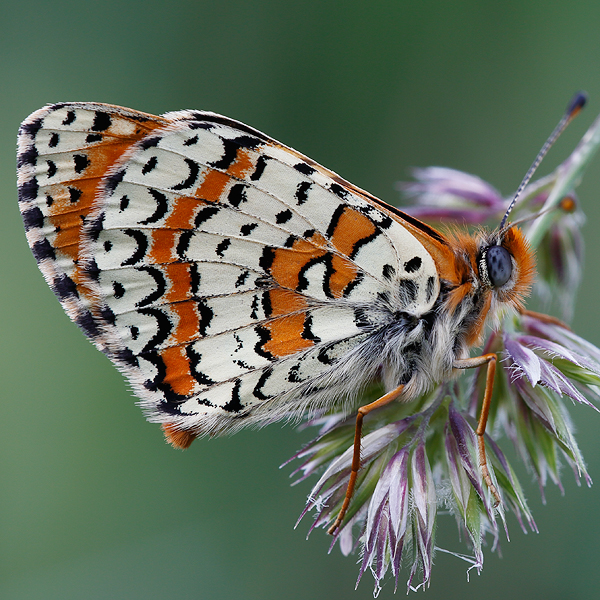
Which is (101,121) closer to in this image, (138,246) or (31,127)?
(31,127)

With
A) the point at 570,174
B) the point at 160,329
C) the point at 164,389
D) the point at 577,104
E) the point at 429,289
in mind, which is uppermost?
the point at 577,104

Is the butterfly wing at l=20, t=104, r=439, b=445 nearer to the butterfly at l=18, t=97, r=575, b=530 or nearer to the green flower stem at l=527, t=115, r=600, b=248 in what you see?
the butterfly at l=18, t=97, r=575, b=530

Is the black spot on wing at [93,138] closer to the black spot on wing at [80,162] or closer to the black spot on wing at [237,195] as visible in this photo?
the black spot on wing at [80,162]

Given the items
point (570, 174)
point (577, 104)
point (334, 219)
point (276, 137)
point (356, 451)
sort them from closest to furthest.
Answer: point (356, 451) < point (334, 219) < point (570, 174) < point (577, 104) < point (276, 137)

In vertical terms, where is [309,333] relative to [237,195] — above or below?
below

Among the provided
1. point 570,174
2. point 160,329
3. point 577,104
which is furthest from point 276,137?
point 160,329

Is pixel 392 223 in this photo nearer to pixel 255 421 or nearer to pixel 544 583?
pixel 255 421

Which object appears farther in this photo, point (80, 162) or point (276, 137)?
point (276, 137)
